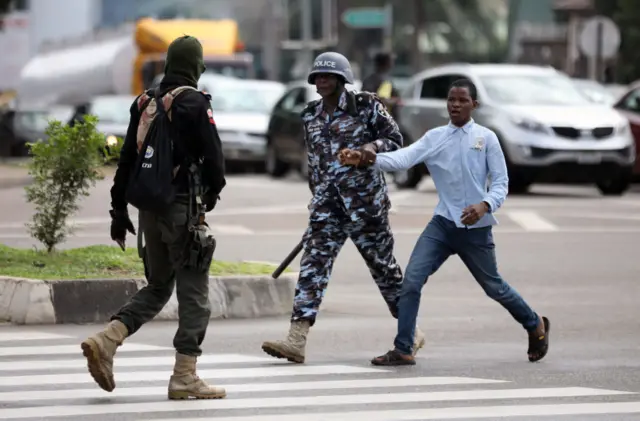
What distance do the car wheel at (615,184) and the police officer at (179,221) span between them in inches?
619

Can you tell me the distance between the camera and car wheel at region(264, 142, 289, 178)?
30172 mm

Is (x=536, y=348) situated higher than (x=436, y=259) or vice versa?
(x=436, y=259)

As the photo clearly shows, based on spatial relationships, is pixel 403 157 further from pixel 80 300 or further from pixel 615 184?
pixel 615 184

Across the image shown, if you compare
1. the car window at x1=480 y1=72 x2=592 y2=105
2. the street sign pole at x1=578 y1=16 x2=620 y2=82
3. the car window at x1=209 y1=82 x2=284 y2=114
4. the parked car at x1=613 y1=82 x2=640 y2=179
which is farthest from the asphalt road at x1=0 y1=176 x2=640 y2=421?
the street sign pole at x1=578 y1=16 x2=620 y2=82

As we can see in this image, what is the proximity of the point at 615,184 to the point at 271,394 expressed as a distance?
1587 centimetres

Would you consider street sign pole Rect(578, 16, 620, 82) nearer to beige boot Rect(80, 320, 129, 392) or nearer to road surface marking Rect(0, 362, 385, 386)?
road surface marking Rect(0, 362, 385, 386)

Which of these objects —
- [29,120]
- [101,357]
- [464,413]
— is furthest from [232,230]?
[29,120]

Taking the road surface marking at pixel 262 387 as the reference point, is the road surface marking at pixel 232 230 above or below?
below

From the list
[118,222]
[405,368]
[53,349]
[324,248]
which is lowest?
[53,349]

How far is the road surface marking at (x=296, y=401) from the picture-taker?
8469mm

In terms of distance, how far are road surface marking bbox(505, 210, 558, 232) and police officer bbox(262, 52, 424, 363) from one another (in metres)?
9.01

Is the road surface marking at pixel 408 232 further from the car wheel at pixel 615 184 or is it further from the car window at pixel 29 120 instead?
the car window at pixel 29 120

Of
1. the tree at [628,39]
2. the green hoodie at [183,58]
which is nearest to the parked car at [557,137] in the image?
the green hoodie at [183,58]

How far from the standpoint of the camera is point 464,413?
27.5 feet
